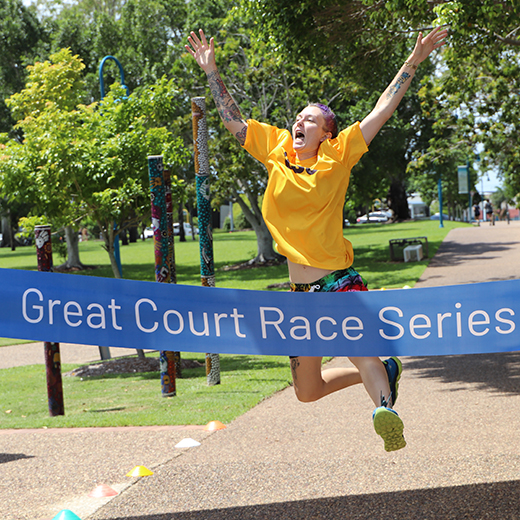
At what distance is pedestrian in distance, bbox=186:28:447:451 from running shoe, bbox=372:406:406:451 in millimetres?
93

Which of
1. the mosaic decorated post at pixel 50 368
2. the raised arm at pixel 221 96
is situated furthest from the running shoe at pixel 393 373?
the mosaic decorated post at pixel 50 368

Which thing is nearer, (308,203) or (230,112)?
(308,203)

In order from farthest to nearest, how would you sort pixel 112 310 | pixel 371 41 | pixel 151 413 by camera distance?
pixel 371 41 < pixel 151 413 < pixel 112 310

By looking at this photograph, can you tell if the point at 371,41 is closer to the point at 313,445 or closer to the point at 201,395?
the point at 201,395

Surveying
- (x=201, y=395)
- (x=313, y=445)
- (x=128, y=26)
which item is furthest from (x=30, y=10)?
(x=313, y=445)

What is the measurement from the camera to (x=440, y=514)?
3.81 metres

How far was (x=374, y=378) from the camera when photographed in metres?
3.59

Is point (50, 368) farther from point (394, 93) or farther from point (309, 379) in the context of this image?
point (394, 93)

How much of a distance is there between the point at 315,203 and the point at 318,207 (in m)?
0.03

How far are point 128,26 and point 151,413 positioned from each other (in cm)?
2624

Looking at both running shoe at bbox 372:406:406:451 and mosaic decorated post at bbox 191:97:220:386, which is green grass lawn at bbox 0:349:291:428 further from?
running shoe at bbox 372:406:406:451

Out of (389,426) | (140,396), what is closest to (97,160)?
(140,396)

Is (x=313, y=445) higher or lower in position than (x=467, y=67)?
lower

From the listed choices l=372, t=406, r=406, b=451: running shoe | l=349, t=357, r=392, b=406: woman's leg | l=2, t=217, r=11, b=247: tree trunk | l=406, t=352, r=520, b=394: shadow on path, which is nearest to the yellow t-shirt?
l=349, t=357, r=392, b=406: woman's leg
